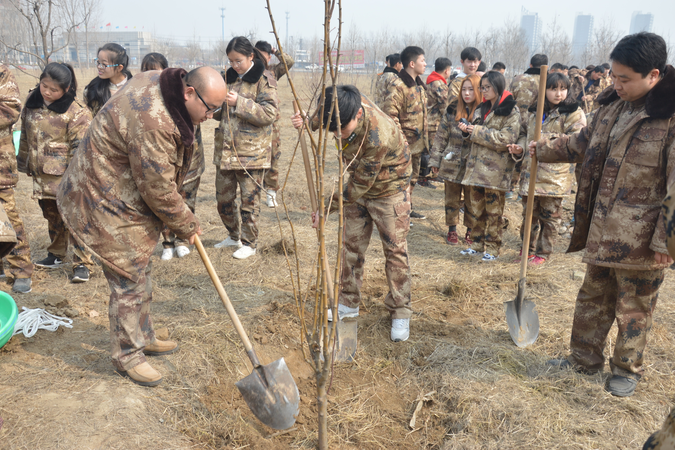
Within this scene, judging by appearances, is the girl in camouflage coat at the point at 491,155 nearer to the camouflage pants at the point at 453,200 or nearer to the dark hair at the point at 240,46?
the camouflage pants at the point at 453,200

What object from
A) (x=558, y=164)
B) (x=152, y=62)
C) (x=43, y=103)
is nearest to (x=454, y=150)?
(x=558, y=164)

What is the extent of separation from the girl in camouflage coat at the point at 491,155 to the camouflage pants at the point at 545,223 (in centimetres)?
34

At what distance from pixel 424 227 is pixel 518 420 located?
3.85m

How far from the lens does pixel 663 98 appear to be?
7.66ft

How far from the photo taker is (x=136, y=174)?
2.41m

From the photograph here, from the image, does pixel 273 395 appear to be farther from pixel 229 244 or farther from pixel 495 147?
pixel 495 147

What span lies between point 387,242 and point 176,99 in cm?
170

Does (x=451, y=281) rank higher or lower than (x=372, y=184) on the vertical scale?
lower

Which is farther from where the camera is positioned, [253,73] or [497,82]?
[497,82]

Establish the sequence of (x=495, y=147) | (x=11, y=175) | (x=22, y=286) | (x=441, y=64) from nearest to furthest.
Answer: (x=11, y=175)
(x=22, y=286)
(x=495, y=147)
(x=441, y=64)

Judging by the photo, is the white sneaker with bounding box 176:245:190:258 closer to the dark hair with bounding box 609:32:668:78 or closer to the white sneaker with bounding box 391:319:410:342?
the white sneaker with bounding box 391:319:410:342

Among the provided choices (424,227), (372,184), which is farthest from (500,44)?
(372,184)

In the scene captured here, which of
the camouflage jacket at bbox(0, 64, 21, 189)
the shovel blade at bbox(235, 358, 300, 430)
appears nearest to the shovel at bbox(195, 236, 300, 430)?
the shovel blade at bbox(235, 358, 300, 430)

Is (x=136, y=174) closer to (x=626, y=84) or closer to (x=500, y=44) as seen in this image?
(x=626, y=84)
